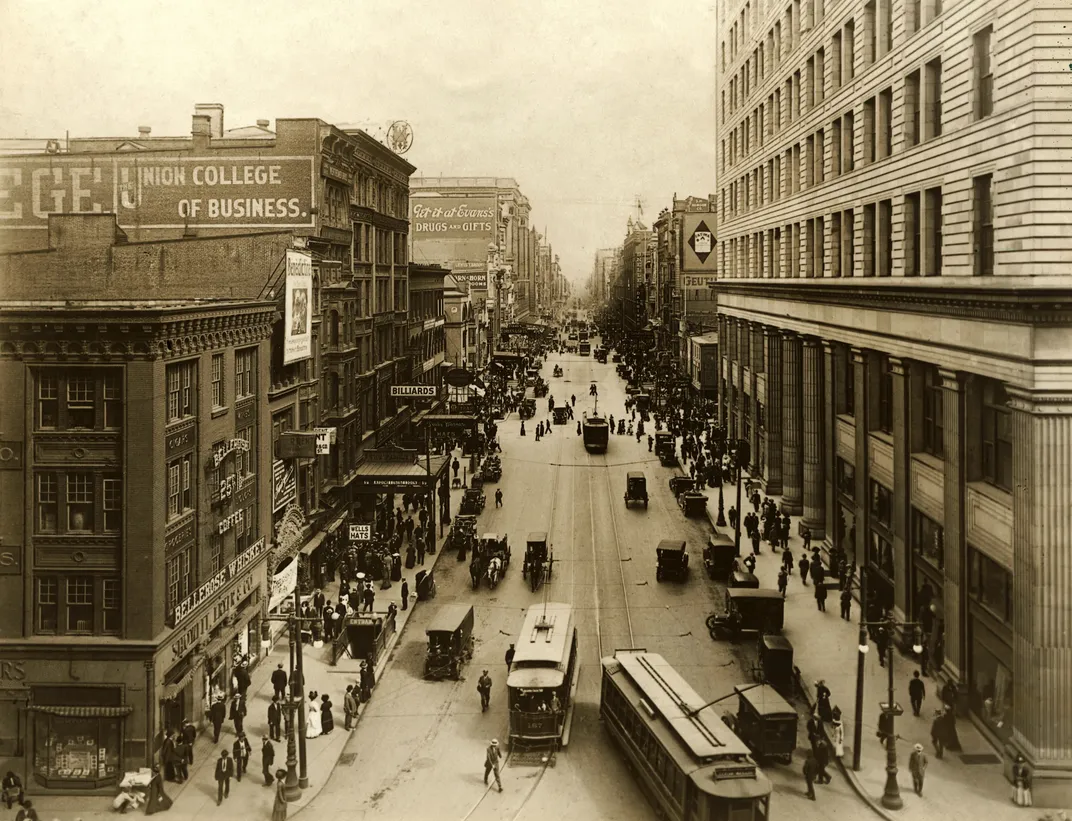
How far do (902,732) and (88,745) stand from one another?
22653mm

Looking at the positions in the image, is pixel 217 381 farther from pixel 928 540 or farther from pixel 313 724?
pixel 928 540

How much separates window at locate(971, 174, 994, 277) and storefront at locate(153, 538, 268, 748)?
81.5ft

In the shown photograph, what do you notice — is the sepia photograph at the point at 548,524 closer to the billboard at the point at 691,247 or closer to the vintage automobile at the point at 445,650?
the vintage automobile at the point at 445,650

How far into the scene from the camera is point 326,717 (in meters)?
30.8

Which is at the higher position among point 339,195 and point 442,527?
point 339,195

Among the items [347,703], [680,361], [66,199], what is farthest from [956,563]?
[680,361]

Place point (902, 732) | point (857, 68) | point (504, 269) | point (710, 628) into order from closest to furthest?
point (902, 732), point (710, 628), point (857, 68), point (504, 269)

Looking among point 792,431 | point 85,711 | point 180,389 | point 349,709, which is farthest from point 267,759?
point 792,431

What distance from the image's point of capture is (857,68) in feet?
140

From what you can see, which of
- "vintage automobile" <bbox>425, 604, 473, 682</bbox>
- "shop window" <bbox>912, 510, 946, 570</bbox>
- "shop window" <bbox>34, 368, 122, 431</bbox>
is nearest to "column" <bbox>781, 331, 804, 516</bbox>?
"shop window" <bbox>912, 510, 946, 570</bbox>

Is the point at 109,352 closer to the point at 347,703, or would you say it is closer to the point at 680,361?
the point at 347,703

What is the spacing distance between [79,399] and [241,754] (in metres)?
10.6

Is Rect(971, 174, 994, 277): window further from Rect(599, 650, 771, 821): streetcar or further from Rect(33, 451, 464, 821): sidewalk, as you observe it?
Rect(33, 451, 464, 821): sidewalk

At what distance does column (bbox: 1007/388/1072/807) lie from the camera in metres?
24.9
